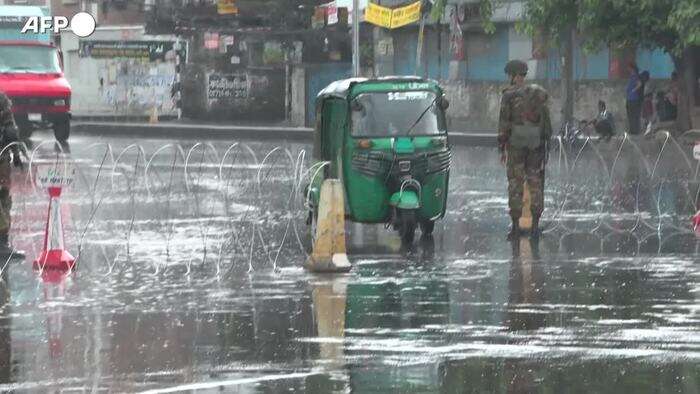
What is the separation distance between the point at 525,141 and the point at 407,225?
59.1 inches

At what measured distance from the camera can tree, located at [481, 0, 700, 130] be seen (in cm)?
3650

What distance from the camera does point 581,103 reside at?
45406 millimetres

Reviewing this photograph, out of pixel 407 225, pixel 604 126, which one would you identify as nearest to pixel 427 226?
pixel 407 225

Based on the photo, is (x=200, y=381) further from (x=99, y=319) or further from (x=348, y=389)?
(x=99, y=319)

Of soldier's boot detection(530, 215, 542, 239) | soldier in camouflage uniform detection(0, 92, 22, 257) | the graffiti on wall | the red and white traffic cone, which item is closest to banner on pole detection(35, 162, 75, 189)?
the red and white traffic cone

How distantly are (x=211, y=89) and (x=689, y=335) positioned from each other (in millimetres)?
45049

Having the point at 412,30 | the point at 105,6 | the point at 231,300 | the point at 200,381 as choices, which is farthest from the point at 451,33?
the point at 200,381

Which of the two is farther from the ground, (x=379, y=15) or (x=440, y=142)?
(x=379, y=15)

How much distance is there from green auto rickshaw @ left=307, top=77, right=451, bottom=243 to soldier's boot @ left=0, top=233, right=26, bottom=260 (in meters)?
3.02

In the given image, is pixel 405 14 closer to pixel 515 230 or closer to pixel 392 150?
pixel 515 230

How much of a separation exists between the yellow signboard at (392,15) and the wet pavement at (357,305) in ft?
86.1

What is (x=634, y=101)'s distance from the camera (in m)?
41.1

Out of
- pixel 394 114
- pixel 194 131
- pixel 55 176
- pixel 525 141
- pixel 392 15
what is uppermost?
pixel 392 15

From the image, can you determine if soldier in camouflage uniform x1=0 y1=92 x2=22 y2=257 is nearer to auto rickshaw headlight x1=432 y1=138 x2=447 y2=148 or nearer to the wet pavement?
the wet pavement
